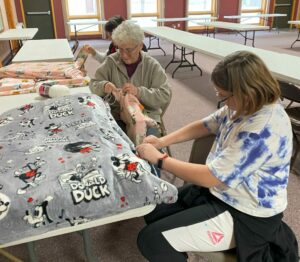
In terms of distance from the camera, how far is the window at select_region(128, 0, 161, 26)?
405 inches

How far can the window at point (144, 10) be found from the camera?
10.3m

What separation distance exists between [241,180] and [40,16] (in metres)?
9.70

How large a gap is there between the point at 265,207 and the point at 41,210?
760 millimetres

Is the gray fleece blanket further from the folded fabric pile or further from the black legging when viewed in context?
the folded fabric pile

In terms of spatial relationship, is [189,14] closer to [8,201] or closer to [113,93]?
[113,93]

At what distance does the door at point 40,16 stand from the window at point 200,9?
447 cm

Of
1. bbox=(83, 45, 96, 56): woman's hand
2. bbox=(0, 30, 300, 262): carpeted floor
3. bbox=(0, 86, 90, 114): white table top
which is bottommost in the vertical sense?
bbox=(0, 30, 300, 262): carpeted floor

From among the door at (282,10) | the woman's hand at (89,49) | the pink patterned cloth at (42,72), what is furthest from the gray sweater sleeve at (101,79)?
the door at (282,10)

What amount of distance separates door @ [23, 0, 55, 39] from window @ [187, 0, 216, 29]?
14.7 ft

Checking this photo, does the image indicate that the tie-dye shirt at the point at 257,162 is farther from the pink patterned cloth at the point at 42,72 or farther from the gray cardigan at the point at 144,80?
the pink patterned cloth at the point at 42,72

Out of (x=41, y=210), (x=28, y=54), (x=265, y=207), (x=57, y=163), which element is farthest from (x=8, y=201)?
(x=28, y=54)

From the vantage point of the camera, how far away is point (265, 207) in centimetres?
114

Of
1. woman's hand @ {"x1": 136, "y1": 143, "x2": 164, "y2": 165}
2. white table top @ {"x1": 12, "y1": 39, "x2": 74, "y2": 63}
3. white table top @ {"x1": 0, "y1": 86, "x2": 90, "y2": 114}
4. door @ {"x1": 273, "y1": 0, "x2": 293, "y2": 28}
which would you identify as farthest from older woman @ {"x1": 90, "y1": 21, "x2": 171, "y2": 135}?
door @ {"x1": 273, "y1": 0, "x2": 293, "y2": 28}

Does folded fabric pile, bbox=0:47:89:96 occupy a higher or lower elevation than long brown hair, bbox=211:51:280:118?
lower
